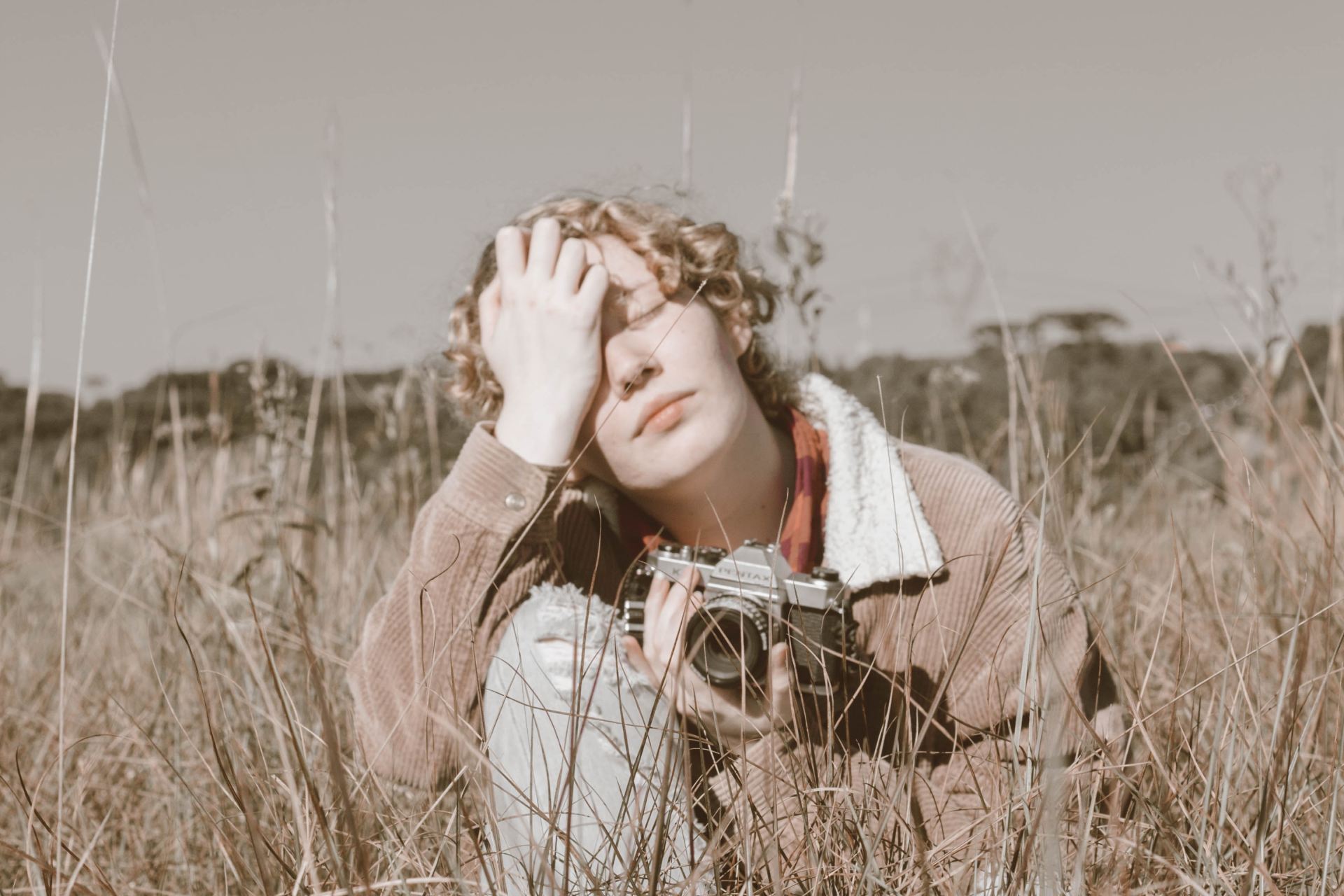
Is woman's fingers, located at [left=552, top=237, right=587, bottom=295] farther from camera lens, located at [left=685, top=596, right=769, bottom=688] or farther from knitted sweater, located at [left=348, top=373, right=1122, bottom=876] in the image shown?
camera lens, located at [left=685, top=596, right=769, bottom=688]

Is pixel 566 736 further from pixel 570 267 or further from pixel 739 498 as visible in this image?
pixel 570 267

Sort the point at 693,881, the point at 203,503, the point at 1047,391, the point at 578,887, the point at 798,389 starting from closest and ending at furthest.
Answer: the point at 693,881 → the point at 578,887 → the point at 798,389 → the point at 1047,391 → the point at 203,503

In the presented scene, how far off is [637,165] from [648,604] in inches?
35.6

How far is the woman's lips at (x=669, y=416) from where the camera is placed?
133 centimetres

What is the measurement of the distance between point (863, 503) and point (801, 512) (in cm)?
9

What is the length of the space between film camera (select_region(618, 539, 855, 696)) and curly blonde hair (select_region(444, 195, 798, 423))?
0.47m

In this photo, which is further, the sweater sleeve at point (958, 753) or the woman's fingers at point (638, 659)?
the woman's fingers at point (638, 659)

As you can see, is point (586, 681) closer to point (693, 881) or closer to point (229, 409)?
point (693, 881)

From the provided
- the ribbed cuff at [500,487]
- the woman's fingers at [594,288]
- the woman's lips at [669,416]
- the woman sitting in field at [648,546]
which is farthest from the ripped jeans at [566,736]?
the woman's fingers at [594,288]

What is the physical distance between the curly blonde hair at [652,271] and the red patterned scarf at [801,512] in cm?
10

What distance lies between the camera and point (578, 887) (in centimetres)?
91

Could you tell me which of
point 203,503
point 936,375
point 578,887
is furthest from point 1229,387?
point 578,887

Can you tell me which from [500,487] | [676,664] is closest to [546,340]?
[500,487]

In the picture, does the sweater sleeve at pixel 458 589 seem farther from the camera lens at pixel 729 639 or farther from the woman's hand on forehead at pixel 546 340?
the camera lens at pixel 729 639
